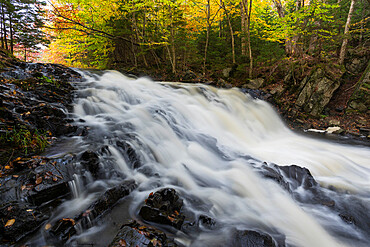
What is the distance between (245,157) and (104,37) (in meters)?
11.1

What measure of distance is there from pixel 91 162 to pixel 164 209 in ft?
5.16

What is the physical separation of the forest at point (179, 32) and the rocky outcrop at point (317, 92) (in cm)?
129

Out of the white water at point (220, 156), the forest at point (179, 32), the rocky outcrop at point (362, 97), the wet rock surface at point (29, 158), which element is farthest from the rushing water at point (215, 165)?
the forest at point (179, 32)

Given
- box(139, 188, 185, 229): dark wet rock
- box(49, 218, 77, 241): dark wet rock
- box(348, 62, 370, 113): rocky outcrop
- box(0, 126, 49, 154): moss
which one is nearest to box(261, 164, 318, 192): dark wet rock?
box(139, 188, 185, 229): dark wet rock

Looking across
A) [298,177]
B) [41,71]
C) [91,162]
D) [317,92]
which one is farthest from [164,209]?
[317,92]

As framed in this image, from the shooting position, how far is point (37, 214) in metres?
2.32

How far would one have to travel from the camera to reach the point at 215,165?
14.7 feet

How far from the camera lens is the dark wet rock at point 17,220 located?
2027 mm

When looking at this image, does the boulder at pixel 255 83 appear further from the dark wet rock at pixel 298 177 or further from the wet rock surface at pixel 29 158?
the wet rock surface at pixel 29 158

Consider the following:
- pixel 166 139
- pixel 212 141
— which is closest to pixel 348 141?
pixel 212 141

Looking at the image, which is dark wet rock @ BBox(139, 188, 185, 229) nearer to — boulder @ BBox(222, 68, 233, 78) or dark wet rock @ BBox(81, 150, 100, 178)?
dark wet rock @ BBox(81, 150, 100, 178)

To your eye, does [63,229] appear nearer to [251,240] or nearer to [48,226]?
[48,226]

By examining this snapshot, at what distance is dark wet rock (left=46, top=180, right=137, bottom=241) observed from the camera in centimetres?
221

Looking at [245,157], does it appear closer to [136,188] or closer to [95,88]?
[136,188]
